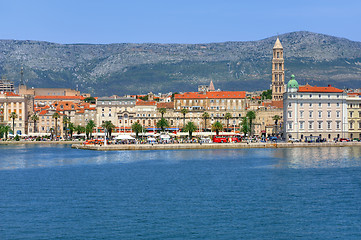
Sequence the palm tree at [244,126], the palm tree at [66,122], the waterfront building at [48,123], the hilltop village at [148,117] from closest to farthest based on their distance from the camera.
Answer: the palm tree at [244,126]
the hilltop village at [148,117]
the palm tree at [66,122]
the waterfront building at [48,123]

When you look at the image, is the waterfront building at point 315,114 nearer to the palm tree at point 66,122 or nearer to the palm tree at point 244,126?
the palm tree at point 244,126

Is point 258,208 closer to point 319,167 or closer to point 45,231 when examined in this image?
point 45,231

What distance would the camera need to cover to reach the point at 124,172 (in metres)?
70.4

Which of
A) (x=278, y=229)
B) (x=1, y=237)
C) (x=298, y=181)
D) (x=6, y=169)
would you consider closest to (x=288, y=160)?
(x=298, y=181)

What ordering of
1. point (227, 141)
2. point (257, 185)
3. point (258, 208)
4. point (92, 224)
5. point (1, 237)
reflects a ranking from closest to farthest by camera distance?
point (1, 237), point (92, 224), point (258, 208), point (257, 185), point (227, 141)

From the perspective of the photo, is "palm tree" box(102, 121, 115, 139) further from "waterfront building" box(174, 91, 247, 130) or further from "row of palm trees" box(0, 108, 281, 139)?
"waterfront building" box(174, 91, 247, 130)

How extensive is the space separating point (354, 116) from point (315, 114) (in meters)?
8.33

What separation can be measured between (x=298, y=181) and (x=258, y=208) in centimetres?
1536

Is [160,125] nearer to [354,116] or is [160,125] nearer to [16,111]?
[354,116]

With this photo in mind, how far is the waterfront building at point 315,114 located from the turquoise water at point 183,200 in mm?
43553

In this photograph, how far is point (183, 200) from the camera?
163 feet

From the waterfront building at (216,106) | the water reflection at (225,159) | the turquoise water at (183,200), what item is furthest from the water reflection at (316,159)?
the waterfront building at (216,106)

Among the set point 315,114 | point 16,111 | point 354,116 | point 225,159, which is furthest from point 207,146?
point 16,111

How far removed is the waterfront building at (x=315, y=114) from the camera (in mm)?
123688
